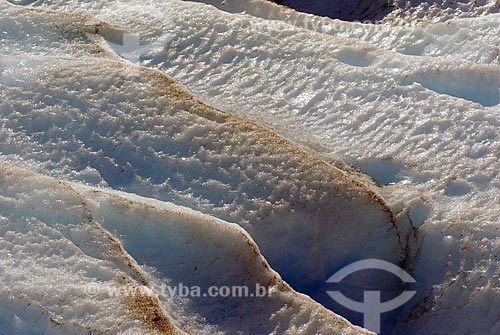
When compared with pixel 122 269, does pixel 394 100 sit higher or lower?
higher

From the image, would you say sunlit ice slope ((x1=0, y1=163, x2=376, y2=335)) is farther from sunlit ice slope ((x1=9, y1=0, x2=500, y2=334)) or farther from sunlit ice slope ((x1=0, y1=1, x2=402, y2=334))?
sunlit ice slope ((x1=9, y1=0, x2=500, y2=334))

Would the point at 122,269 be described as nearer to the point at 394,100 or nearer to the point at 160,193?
the point at 160,193

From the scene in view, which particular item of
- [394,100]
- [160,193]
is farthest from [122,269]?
[394,100]

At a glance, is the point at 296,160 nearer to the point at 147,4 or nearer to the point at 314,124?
the point at 314,124

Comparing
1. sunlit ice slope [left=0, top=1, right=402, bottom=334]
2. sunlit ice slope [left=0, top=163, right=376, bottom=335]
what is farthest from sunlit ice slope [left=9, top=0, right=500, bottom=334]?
sunlit ice slope [left=0, top=163, right=376, bottom=335]

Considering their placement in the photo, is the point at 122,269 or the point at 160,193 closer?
the point at 122,269

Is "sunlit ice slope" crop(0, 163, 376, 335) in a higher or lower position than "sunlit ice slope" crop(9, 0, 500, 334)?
lower

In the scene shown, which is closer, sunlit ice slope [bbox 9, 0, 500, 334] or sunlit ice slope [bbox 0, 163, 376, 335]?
sunlit ice slope [bbox 0, 163, 376, 335]
